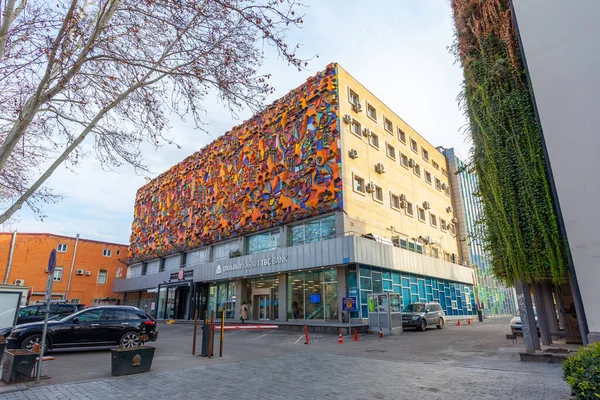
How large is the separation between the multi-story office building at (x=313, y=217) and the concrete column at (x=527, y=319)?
36.0ft

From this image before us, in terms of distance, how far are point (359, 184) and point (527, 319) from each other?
16.0 meters

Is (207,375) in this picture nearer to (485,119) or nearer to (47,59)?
(47,59)

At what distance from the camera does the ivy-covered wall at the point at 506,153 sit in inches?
352

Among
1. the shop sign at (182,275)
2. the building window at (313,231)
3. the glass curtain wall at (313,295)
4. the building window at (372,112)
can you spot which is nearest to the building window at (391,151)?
the building window at (372,112)

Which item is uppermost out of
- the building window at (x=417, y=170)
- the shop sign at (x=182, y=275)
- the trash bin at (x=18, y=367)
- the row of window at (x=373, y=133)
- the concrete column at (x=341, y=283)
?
the row of window at (x=373, y=133)

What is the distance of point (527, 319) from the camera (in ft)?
31.9

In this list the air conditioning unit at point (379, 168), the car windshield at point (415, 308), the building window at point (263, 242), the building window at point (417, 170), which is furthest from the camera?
the building window at point (417, 170)

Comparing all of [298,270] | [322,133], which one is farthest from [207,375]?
[322,133]

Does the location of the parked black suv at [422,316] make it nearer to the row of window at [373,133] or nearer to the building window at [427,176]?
the row of window at [373,133]

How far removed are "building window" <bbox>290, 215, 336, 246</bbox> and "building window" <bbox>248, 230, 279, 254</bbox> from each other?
5.98 ft

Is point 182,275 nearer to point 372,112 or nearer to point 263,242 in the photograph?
point 263,242

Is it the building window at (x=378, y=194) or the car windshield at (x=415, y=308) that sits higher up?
the building window at (x=378, y=194)

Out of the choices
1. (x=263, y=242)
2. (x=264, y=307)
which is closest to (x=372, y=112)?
(x=263, y=242)

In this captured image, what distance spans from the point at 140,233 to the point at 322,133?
3271cm
